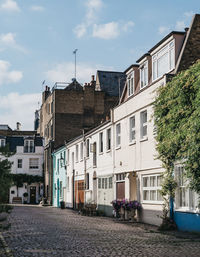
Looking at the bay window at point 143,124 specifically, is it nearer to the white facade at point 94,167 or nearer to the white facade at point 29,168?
the white facade at point 94,167

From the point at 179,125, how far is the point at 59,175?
1336 inches

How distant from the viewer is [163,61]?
2284 cm

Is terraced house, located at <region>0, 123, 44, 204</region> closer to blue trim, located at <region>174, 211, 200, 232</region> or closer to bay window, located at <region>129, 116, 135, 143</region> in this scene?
bay window, located at <region>129, 116, 135, 143</region>

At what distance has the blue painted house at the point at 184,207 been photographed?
18172 mm

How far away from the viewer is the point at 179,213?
767 inches

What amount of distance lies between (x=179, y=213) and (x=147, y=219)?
13.1ft

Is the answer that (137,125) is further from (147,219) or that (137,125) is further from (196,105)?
(196,105)

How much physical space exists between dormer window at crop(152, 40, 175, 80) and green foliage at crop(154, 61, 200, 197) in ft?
6.27

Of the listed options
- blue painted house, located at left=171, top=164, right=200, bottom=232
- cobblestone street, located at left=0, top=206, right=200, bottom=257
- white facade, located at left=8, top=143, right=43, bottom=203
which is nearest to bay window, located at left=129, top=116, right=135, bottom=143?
blue painted house, located at left=171, top=164, right=200, bottom=232

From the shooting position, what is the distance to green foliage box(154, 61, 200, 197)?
17.3 m

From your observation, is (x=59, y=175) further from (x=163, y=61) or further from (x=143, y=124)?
(x=163, y=61)

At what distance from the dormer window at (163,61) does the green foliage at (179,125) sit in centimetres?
191

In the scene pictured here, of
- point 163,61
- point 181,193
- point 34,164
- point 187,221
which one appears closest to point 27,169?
point 34,164

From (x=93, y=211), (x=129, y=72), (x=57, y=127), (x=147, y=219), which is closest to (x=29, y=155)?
(x=57, y=127)
